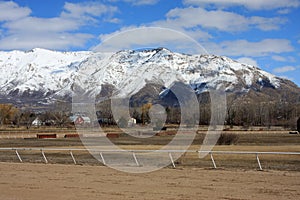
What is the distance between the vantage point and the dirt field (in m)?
15.4

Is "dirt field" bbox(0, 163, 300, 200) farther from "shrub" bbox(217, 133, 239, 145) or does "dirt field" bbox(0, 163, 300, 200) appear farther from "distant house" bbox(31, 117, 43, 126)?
"distant house" bbox(31, 117, 43, 126)

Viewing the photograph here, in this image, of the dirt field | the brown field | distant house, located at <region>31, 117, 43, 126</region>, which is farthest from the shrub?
distant house, located at <region>31, 117, 43, 126</region>

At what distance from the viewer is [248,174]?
21812 mm

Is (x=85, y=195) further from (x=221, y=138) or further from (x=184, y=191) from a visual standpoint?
(x=221, y=138)

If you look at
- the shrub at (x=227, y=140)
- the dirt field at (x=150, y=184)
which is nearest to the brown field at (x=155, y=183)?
the dirt field at (x=150, y=184)

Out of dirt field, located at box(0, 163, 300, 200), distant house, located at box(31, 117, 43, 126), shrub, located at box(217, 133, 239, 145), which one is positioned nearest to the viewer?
dirt field, located at box(0, 163, 300, 200)

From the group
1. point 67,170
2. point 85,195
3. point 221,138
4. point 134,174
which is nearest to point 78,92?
point 67,170

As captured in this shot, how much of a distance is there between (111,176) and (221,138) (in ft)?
127

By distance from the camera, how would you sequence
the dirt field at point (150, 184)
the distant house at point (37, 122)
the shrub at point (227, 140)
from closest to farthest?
the dirt field at point (150, 184)
the shrub at point (227, 140)
the distant house at point (37, 122)

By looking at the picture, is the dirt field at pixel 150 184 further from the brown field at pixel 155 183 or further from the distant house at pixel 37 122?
the distant house at pixel 37 122

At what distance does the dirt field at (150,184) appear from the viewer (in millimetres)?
15406

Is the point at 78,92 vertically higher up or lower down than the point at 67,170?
higher up

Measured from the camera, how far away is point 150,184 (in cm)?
1856

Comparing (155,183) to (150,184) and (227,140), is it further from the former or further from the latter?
(227,140)
